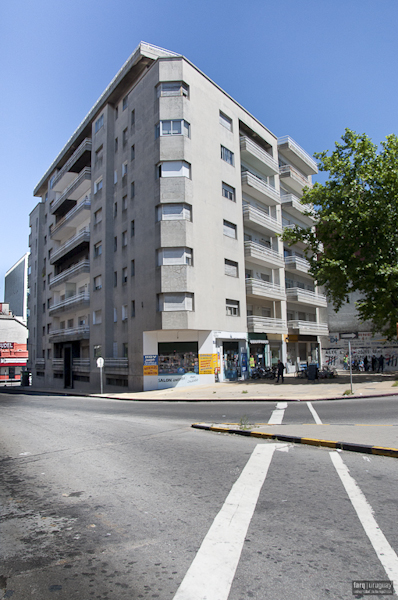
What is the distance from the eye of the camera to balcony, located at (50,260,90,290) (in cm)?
3750

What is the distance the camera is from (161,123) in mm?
29594

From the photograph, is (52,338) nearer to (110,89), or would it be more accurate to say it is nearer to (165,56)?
(110,89)

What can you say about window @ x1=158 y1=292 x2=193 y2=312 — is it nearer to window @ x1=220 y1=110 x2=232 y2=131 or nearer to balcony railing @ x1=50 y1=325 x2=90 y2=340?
balcony railing @ x1=50 y1=325 x2=90 y2=340

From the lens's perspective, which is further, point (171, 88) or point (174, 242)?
point (171, 88)

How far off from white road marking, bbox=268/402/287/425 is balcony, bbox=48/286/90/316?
25.3 meters

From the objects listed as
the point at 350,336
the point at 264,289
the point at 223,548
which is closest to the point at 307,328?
the point at 350,336

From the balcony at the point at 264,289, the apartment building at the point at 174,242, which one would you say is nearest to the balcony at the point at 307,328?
the apartment building at the point at 174,242

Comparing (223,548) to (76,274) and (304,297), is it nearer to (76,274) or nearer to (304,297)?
(76,274)

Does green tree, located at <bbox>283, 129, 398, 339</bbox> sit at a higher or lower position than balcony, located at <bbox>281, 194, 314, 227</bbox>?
lower

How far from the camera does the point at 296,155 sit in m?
43.9

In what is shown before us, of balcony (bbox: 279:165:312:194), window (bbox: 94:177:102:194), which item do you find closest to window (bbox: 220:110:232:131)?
balcony (bbox: 279:165:312:194)

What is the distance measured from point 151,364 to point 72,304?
14.3m

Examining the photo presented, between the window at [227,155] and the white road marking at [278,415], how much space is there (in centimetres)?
2308

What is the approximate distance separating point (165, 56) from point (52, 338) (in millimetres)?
29251
